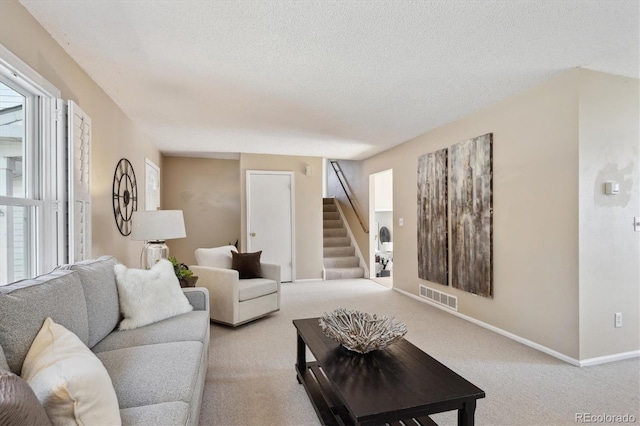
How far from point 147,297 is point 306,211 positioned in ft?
13.8

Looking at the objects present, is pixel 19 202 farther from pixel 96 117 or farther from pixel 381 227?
pixel 381 227

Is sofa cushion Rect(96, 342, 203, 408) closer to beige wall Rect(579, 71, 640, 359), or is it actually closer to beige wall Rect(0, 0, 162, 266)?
beige wall Rect(0, 0, 162, 266)

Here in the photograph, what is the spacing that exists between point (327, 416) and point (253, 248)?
4.38 meters

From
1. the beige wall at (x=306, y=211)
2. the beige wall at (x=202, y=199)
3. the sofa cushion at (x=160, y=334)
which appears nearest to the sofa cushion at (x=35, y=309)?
the sofa cushion at (x=160, y=334)

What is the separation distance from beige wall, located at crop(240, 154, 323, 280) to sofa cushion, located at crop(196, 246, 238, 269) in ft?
7.10

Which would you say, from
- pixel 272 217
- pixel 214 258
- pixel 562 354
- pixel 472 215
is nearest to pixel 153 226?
pixel 214 258

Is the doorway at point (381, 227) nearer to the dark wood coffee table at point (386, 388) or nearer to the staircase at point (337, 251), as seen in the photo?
the staircase at point (337, 251)

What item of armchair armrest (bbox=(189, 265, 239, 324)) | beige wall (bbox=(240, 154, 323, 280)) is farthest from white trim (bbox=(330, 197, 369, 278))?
armchair armrest (bbox=(189, 265, 239, 324))

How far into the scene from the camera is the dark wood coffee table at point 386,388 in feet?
4.31

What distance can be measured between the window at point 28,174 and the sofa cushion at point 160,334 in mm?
664

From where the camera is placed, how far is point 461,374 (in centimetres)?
248

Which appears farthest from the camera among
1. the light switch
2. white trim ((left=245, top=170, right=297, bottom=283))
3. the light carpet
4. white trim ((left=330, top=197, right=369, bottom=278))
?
white trim ((left=330, top=197, right=369, bottom=278))

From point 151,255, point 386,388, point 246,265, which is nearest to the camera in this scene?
point 386,388

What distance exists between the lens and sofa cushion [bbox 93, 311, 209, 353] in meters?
1.85
